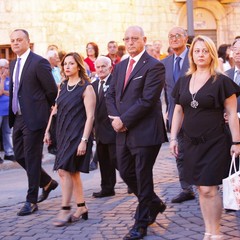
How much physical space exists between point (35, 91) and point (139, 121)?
1.90 meters

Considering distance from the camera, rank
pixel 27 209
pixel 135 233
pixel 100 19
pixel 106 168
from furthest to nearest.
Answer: pixel 100 19
pixel 106 168
pixel 27 209
pixel 135 233

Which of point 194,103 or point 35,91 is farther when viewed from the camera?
point 35,91

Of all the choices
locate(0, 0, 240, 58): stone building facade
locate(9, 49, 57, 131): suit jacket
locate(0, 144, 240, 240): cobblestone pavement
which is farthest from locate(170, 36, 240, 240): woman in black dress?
locate(0, 0, 240, 58): stone building facade

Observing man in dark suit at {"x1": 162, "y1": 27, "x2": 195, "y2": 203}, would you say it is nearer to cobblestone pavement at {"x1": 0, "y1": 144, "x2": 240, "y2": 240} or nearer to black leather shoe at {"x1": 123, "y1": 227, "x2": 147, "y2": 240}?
cobblestone pavement at {"x1": 0, "y1": 144, "x2": 240, "y2": 240}

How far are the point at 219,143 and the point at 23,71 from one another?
3.01 meters

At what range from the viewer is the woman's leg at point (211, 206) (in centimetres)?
620

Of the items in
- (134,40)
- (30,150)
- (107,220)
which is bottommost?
(107,220)

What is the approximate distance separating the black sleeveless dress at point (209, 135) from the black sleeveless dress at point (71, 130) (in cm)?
157

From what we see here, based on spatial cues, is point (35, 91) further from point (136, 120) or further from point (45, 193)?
point (136, 120)

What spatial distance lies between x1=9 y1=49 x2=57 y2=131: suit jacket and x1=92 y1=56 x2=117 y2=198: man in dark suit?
95 centimetres

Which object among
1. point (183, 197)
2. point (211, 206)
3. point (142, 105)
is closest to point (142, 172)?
point (142, 105)

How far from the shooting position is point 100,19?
62.3 ft

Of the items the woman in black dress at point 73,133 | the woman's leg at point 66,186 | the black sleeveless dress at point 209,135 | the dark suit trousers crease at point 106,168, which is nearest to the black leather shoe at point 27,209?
the woman in black dress at point 73,133

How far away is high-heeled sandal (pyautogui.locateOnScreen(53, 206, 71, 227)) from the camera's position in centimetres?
733
